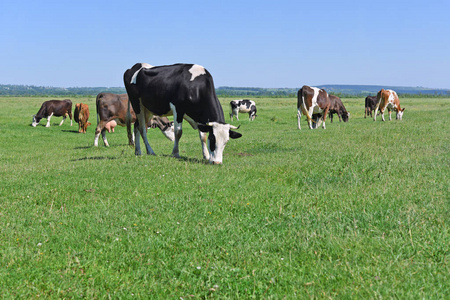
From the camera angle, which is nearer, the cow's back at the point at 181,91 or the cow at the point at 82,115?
the cow's back at the point at 181,91

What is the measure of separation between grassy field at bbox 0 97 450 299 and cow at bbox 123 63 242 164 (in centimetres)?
185

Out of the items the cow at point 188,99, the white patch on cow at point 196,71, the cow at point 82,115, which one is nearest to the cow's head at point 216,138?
the cow at point 188,99

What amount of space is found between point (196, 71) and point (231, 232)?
7814 mm

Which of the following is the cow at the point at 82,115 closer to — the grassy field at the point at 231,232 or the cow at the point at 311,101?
the cow at the point at 311,101

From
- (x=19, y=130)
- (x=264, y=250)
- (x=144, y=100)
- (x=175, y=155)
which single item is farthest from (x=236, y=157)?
(x=19, y=130)

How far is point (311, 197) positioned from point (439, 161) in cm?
486

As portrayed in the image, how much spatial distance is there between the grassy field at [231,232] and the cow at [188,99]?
185cm

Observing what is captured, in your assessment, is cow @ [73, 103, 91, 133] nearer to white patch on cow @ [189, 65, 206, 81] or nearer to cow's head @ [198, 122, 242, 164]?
white patch on cow @ [189, 65, 206, 81]

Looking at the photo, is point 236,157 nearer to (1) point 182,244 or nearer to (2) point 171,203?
(2) point 171,203

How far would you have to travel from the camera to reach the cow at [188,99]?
1189 centimetres

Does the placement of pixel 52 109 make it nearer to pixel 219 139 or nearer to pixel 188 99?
pixel 188 99

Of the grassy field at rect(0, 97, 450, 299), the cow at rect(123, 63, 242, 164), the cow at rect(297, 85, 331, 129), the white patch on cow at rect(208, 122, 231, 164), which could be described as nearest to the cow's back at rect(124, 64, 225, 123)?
the cow at rect(123, 63, 242, 164)

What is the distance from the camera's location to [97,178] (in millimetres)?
9516

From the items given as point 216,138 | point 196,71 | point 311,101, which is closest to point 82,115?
point 311,101
